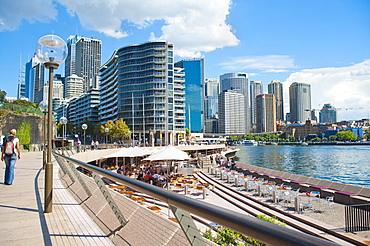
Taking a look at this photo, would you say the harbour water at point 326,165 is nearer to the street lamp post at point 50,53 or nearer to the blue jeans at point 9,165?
the blue jeans at point 9,165

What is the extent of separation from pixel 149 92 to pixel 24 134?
175ft

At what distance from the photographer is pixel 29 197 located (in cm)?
704

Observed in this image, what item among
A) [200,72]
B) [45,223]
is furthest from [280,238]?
[200,72]

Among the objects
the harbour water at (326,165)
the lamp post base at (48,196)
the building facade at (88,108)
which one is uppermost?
the building facade at (88,108)

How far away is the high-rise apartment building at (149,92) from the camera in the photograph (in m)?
93.3

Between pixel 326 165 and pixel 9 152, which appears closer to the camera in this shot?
pixel 9 152

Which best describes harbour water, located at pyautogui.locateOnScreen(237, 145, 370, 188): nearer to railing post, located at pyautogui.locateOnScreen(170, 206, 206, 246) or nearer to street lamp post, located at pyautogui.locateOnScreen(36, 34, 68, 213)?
street lamp post, located at pyautogui.locateOnScreen(36, 34, 68, 213)

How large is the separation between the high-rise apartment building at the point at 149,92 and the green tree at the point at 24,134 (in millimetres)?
45776

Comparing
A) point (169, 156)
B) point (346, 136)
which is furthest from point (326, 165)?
point (346, 136)

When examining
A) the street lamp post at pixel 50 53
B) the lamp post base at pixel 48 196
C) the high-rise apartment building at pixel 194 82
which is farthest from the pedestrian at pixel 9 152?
the high-rise apartment building at pixel 194 82

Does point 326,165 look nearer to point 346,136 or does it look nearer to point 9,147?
point 9,147

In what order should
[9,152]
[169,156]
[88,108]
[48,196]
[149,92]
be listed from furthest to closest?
1. [88,108]
2. [149,92]
3. [169,156]
4. [9,152]
5. [48,196]

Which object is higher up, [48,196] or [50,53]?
[50,53]

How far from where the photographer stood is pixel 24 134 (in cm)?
4372
